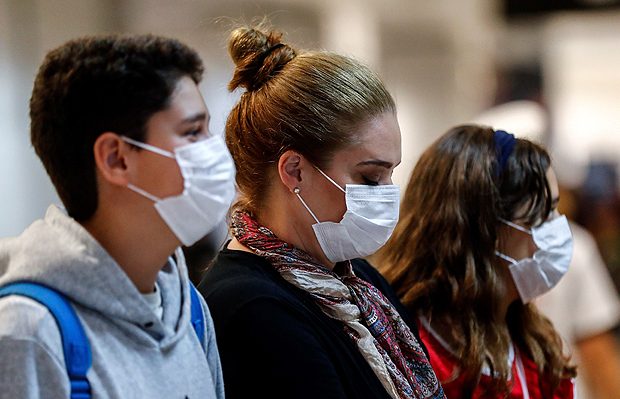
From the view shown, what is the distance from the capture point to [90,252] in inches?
57.6

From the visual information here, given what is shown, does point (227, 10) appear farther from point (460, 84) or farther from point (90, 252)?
point (90, 252)

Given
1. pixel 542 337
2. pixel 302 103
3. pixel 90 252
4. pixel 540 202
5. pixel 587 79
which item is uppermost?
pixel 302 103

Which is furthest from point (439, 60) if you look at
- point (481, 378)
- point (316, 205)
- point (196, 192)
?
point (196, 192)

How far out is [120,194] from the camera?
1.50 meters


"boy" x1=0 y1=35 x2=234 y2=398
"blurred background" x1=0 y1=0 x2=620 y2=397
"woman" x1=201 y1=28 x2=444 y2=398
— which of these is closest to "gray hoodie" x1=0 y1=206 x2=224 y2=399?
"boy" x1=0 y1=35 x2=234 y2=398

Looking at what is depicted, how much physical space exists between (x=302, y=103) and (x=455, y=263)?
2.55ft

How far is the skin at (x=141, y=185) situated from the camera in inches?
58.2

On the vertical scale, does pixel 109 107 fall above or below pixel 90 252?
above

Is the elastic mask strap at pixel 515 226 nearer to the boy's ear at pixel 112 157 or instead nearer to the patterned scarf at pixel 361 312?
the patterned scarf at pixel 361 312

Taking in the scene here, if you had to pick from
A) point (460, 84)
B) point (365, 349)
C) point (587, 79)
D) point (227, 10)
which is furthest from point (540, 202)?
point (587, 79)

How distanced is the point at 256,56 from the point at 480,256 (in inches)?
34.5

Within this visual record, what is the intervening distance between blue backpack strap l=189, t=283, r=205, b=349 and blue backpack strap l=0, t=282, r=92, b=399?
332mm

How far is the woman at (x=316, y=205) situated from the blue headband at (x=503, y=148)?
52 cm

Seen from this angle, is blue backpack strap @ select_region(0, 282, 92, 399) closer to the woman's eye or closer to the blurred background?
the woman's eye
